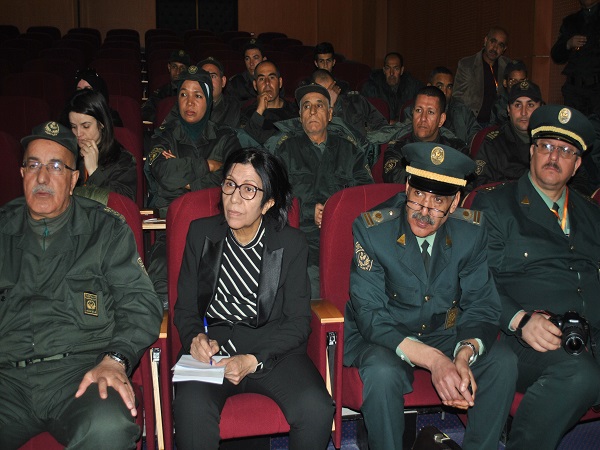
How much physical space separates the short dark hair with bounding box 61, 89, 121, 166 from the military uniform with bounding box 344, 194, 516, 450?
1381 millimetres

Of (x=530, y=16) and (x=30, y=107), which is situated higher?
(x=530, y=16)

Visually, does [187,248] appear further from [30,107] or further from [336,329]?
[30,107]

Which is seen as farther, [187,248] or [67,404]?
[187,248]

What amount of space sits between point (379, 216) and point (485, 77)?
155 inches

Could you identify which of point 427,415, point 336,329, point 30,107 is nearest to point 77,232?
point 336,329

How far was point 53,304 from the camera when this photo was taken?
1.91 metres

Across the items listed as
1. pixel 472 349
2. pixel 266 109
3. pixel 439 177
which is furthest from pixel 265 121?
pixel 472 349

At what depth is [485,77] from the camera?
5641 mm

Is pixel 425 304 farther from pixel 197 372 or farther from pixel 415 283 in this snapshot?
pixel 197 372

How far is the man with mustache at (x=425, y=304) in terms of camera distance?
1.97m

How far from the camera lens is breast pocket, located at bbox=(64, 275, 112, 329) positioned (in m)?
1.92

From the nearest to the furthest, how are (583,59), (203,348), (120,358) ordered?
(120,358)
(203,348)
(583,59)

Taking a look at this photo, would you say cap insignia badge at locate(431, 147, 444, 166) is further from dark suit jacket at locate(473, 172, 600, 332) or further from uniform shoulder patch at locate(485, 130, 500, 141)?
uniform shoulder patch at locate(485, 130, 500, 141)

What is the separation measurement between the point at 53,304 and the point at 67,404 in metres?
0.30
